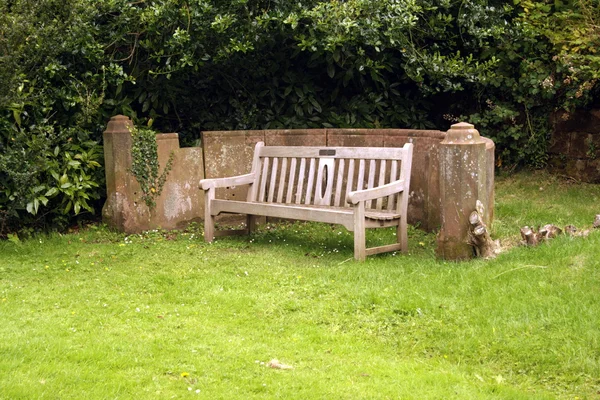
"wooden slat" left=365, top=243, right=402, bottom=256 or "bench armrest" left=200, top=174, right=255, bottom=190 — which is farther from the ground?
"bench armrest" left=200, top=174, right=255, bottom=190

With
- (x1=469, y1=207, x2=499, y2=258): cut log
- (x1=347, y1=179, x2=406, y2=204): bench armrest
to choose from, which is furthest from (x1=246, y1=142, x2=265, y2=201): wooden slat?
(x1=469, y1=207, x2=499, y2=258): cut log

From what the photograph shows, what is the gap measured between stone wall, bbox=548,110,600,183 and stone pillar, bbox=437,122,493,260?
3.32 meters

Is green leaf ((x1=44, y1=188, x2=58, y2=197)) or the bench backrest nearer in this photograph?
the bench backrest

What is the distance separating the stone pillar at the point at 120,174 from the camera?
8430mm

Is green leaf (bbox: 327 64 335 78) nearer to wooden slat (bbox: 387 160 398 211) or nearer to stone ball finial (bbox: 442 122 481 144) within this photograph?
wooden slat (bbox: 387 160 398 211)

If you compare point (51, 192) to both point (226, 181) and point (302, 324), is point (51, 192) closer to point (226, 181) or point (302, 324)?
point (226, 181)

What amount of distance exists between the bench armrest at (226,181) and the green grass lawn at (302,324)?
0.90 meters

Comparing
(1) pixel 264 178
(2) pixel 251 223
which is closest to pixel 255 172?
(1) pixel 264 178

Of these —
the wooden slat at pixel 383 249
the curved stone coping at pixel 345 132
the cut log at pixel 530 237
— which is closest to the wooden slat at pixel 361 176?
the wooden slat at pixel 383 249

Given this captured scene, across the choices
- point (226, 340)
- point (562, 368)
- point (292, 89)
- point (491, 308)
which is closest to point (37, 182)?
point (292, 89)

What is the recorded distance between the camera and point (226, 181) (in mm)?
8242

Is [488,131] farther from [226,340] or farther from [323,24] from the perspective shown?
[226,340]

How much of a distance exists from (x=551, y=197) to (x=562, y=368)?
4900 millimetres

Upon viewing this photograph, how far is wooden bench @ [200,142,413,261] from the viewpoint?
277 inches
